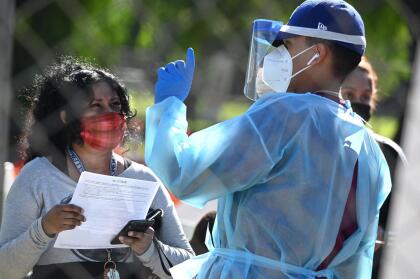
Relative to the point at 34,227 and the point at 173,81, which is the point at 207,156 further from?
the point at 34,227

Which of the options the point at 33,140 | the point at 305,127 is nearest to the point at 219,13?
the point at 33,140

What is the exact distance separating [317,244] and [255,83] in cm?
50

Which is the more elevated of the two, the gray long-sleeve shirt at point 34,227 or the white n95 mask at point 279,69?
the white n95 mask at point 279,69

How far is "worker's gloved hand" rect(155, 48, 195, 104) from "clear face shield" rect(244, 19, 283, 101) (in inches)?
9.1

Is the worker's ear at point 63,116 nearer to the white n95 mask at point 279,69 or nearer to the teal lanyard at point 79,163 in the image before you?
the teal lanyard at point 79,163

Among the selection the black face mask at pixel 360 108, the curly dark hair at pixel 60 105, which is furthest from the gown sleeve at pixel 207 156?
the black face mask at pixel 360 108

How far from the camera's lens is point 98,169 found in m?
2.65

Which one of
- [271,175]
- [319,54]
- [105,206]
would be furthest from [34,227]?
[319,54]

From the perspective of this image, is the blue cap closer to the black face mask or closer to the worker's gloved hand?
the worker's gloved hand

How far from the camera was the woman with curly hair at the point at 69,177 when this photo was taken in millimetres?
2447

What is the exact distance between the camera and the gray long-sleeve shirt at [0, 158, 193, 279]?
243 centimetres

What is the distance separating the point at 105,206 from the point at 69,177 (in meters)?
0.23

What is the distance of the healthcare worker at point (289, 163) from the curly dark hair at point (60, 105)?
552mm

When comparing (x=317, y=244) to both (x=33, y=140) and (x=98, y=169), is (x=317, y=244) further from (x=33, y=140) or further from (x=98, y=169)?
(x=33, y=140)
